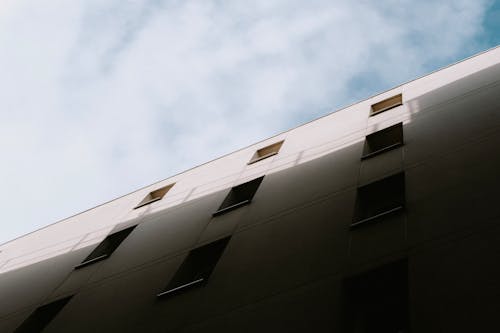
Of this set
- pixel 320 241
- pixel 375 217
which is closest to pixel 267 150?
pixel 320 241

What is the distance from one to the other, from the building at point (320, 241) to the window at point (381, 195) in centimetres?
3

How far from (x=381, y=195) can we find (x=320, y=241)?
2.22 metres

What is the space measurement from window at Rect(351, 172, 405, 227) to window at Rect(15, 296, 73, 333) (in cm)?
766

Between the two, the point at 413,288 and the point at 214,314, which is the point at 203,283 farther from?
the point at 413,288

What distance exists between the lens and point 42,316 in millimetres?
13219

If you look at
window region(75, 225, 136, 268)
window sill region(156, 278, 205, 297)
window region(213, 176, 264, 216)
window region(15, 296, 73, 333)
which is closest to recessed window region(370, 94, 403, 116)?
Result: window region(213, 176, 264, 216)

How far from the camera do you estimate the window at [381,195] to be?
36.3ft

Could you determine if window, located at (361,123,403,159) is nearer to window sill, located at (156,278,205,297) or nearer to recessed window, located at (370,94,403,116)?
recessed window, located at (370,94,403,116)

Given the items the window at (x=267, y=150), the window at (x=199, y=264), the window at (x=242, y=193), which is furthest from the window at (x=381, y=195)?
the window at (x=267, y=150)

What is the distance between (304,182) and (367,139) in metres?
2.56

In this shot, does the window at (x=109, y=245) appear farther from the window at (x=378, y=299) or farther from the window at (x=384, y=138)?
the window at (x=378, y=299)

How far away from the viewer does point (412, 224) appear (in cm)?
905

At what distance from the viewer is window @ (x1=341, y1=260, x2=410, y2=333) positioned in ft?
25.9

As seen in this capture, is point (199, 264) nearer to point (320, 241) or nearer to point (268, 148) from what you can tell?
point (320, 241)
